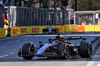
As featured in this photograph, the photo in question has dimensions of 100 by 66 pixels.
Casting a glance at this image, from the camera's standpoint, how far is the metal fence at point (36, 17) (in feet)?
152

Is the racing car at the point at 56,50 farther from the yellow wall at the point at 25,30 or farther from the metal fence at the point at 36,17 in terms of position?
the metal fence at the point at 36,17

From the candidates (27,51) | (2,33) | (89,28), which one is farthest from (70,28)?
(27,51)

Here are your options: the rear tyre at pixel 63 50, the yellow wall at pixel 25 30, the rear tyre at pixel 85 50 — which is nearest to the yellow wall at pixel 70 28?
the yellow wall at pixel 25 30

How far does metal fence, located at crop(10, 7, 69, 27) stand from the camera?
152 ft

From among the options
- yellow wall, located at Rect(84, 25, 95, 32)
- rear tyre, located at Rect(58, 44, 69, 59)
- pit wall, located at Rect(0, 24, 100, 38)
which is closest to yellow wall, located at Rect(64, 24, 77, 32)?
pit wall, located at Rect(0, 24, 100, 38)

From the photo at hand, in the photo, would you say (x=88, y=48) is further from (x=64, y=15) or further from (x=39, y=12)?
(x=64, y=15)

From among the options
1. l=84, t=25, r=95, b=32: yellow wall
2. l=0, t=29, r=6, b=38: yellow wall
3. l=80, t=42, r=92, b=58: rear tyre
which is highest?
l=80, t=42, r=92, b=58: rear tyre

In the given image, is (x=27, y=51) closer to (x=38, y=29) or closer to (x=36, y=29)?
(x=36, y=29)

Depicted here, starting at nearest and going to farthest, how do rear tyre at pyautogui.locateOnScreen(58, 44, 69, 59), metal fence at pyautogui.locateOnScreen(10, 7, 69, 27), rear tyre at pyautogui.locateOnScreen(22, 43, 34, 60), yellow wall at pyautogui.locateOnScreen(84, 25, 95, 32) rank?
rear tyre at pyautogui.locateOnScreen(58, 44, 69, 59) < rear tyre at pyautogui.locateOnScreen(22, 43, 34, 60) < metal fence at pyautogui.locateOnScreen(10, 7, 69, 27) < yellow wall at pyautogui.locateOnScreen(84, 25, 95, 32)

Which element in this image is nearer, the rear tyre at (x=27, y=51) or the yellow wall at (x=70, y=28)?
the rear tyre at (x=27, y=51)

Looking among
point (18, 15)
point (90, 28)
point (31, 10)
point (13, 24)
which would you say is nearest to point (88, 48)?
point (13, 24)

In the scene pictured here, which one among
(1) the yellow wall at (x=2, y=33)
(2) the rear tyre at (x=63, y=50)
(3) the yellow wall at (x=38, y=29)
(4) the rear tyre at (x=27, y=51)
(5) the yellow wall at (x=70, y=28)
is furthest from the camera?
(5) the yellow wall at (x=70, y=28)

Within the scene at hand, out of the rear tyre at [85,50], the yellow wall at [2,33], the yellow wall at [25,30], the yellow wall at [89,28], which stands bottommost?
the yellow wall at [89,28]

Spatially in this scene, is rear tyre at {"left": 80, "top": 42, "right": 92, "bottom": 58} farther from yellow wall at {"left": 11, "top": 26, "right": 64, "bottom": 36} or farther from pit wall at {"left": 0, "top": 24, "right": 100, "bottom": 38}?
yellow wall at {"left": 11, "top": 26, "right": 64, "bottom": 36}
